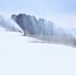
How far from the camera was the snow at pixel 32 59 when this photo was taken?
2.71 feet

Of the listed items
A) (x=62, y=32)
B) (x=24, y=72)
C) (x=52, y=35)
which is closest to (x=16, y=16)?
(x=52, y=35)

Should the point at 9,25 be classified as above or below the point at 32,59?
above

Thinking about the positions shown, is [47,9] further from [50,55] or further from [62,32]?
[50,55]

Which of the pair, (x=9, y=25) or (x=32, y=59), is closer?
(x=32, y=59)

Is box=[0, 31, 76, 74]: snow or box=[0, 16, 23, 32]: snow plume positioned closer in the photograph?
box=[0, 31, 76, 74]: snow

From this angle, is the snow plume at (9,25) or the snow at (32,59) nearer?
the snow at (32,59)

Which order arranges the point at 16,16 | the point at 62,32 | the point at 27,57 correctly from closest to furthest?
the point at 27,57, the point at 16,16, the point at 62,32

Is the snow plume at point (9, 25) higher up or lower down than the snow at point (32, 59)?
higher up

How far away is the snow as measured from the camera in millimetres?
826

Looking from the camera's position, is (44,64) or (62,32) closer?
(44,64)

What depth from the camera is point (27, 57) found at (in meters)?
0.93

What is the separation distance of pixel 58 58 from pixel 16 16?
29.9 inches

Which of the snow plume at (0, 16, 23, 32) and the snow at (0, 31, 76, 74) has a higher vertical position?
the snow plume at (0, 16, 23, 32)

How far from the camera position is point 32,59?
922 millimetres
